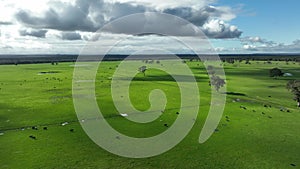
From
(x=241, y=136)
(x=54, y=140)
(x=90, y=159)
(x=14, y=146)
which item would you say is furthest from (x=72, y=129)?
(x=241, y=136)

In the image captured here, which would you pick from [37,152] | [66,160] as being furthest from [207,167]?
[37,152]

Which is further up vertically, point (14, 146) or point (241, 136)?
point (14, 146)

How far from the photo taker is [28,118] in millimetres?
67938

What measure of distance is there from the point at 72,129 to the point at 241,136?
3536cm

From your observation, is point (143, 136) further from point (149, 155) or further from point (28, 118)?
point (28, 118)

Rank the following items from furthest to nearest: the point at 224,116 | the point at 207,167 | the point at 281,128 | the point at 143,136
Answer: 1. the point at 224,116
2. the point at 281,128
3. the point at 143,136
4. the point at 207,167

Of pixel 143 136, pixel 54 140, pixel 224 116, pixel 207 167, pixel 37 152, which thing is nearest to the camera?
pixel 207 167

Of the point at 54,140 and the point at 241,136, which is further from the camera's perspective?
the point at 241,136

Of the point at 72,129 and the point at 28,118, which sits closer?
the point at 72,129

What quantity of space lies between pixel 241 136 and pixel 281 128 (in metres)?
12.6

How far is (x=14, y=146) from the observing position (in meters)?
48.4

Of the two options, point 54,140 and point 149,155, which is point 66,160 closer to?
point 54,140

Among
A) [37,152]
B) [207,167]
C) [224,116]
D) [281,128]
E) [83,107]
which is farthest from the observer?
[83,107]

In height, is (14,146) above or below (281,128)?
above
